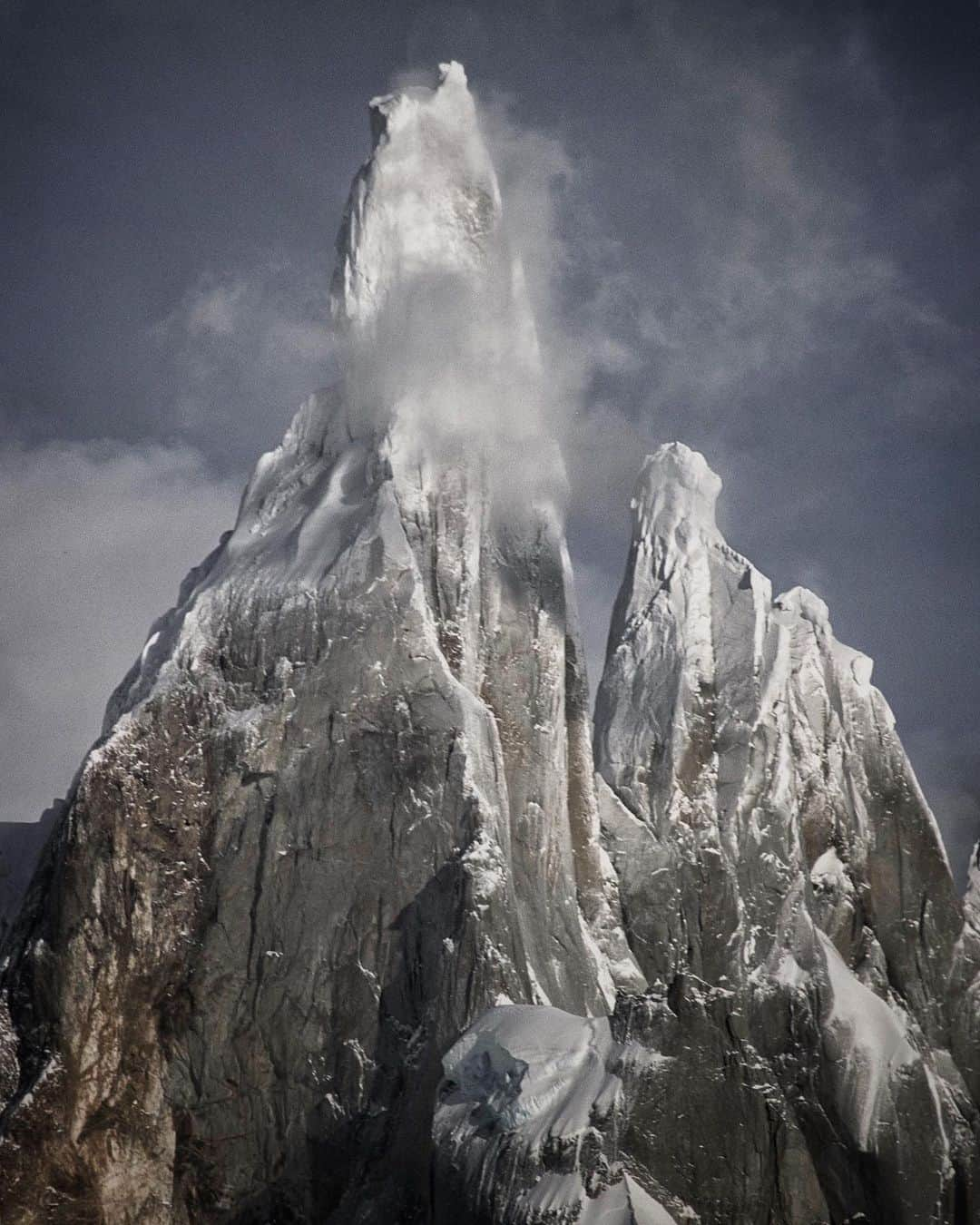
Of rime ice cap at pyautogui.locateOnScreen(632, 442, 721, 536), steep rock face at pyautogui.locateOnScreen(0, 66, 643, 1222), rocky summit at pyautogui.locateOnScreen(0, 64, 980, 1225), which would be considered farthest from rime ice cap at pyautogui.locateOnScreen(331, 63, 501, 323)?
rime ice cap at pyautogui.locateOnScreen(632, 442, 721, 536)

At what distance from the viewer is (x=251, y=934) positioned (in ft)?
178

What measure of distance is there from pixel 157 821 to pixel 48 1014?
6.71m

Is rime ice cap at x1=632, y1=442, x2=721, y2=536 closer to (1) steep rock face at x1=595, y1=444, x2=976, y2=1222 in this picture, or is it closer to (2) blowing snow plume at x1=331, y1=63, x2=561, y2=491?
(1) steep rock face at x1=595, y1=444, x2=976, y2=1222

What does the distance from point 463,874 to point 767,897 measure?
14.8 metres

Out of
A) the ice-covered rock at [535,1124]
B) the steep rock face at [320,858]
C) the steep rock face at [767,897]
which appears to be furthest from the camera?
the steep rock face at [320,858]

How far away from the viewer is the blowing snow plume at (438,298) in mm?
64250

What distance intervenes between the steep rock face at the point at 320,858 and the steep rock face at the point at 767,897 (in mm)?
4452

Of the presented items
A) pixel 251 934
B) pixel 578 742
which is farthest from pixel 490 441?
pixel 251 934

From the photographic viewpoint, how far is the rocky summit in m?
48.6

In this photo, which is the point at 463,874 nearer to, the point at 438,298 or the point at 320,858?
the point at 320,858

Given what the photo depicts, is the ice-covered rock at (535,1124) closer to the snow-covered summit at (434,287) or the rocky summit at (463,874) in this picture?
the rocky summit at (463,874)

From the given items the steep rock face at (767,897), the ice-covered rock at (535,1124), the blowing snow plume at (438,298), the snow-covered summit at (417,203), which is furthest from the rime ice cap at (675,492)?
the ice-covered rock at (535,1124)

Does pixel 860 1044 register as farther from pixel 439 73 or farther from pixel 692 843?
pixel 439 73

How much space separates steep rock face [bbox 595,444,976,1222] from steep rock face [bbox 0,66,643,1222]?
14.6 feet
